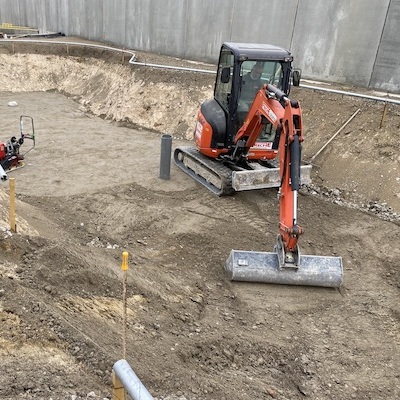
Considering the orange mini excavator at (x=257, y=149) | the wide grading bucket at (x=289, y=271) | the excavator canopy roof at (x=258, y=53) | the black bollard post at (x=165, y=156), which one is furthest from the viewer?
the black bollard post at (x=165, y=156)

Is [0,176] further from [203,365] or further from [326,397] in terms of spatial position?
[326,397]

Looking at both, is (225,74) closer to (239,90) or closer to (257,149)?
(239,90)

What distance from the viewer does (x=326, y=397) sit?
4.44 metres

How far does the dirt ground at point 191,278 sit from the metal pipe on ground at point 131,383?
97cm

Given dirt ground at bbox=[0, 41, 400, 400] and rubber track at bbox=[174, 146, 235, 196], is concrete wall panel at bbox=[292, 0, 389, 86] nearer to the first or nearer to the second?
dirt ground at bbox=[0, 41, 400, 400]

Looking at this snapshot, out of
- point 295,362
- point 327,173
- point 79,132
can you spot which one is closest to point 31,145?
point 79,132

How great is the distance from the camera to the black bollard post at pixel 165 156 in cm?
968

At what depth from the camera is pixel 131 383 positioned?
2.55 metres

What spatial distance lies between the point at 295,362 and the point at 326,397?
1.73ft

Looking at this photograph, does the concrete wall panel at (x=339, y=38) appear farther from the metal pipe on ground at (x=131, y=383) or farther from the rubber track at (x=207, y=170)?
the metal pipe on ground at (x=131, y=383)

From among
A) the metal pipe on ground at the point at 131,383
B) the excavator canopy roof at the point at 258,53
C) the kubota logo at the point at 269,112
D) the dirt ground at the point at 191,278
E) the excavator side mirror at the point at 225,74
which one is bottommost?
the dirt ground at the point at 191,278

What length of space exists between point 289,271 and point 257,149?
349 centimetres

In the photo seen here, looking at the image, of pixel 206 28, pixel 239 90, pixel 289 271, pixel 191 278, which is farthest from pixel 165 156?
pixel 206 28

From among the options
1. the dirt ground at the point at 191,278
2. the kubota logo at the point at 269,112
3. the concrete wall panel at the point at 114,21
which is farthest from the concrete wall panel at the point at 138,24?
the kubota logo at the point at 269,112
